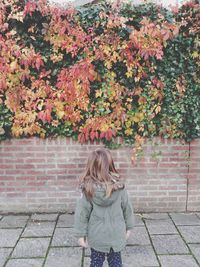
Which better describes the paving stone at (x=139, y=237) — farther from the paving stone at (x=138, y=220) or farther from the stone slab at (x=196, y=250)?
the stone slab at (x=196, y=250)

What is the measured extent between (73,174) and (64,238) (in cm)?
104

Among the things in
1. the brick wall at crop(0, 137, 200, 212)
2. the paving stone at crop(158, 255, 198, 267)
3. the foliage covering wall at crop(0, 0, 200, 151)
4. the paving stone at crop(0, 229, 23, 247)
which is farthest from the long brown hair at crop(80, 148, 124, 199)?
the brick wall at crop(0, 137, 200, 212)

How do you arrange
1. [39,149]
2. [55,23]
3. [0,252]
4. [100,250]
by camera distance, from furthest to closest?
[39,149]
[55,23]
[0,252]
[100,250]

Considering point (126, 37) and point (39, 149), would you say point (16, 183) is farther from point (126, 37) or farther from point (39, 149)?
point (126, 37)

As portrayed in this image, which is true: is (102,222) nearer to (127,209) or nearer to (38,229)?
(127,209)

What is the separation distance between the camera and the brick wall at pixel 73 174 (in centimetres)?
529

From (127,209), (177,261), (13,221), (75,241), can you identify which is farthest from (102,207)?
(13,221)

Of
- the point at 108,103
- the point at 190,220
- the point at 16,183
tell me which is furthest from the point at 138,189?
the point at 16,183

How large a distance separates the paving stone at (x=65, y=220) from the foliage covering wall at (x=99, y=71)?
106 cm

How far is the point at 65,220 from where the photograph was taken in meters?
5.14

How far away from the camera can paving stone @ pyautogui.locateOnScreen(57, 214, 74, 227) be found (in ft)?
16.4

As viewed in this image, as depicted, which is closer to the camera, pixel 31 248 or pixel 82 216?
pixel 82 216

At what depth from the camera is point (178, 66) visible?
16.5 ft

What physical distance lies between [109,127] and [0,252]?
2.03m
